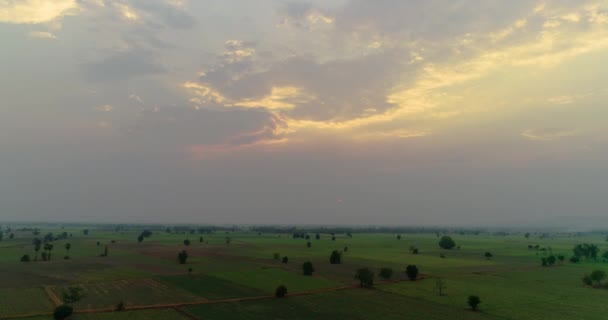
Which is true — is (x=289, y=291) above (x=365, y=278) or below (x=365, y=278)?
below

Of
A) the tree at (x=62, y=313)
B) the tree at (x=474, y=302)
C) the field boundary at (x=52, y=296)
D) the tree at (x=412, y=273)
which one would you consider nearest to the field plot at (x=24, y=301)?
the field boundary at (x=52, y=296)

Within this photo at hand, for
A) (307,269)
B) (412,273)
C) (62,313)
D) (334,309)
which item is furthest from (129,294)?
(412,273)

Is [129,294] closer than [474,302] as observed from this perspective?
No

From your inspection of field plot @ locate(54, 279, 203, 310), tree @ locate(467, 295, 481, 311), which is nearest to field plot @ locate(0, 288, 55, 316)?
field plot @ locate(54, 279, 203, 310)

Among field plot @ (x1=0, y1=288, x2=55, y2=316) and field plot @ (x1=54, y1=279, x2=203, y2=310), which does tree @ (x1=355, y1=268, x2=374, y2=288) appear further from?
field plot @ (x1=0, y1=288, x2=55, y2=316)

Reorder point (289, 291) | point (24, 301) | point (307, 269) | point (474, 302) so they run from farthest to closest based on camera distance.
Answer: point (307, 269), point (289, 291), point (24, 301), point (474, 302)

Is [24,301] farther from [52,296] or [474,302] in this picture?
[474,302]

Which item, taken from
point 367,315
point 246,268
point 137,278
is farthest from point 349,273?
point 137,278

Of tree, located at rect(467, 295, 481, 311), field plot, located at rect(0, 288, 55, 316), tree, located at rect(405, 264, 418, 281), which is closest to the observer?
field plot, located at rect(0, 288, 55, 316)
